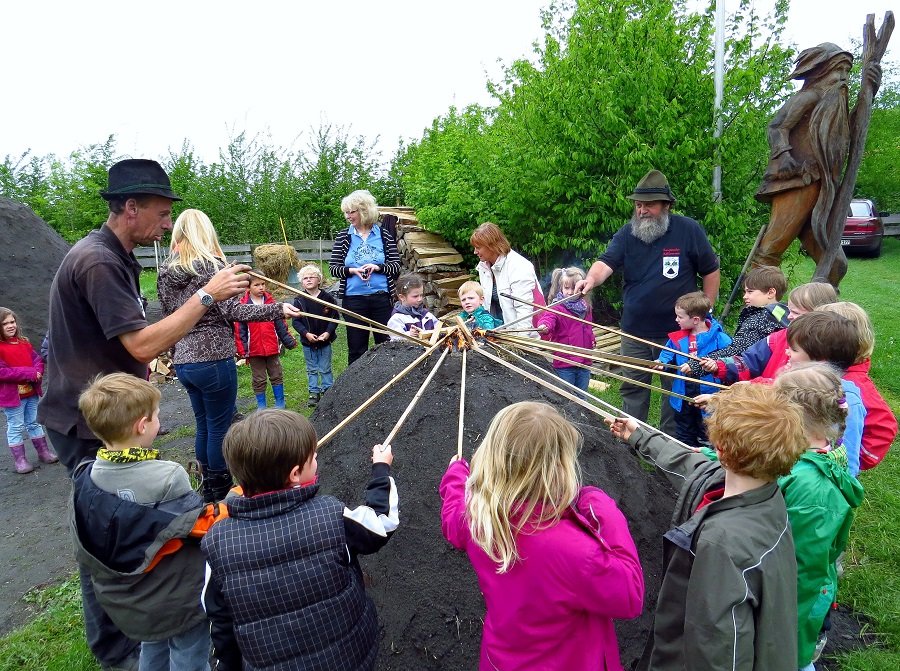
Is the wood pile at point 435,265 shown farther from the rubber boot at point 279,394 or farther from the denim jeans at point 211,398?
the denim jeans at point 211,398

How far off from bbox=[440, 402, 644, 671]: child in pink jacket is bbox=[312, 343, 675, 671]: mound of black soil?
2.79 feet

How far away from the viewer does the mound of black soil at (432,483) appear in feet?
8.63

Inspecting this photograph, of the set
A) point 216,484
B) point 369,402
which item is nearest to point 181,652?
point 369,402

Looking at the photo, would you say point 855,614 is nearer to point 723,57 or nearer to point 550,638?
point 550,638

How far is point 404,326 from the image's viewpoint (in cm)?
484

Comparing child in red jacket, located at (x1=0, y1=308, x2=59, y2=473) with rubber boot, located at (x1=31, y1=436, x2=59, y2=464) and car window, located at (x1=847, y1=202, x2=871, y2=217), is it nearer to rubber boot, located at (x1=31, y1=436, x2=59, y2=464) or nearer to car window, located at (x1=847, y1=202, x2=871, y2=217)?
rubber boot, located at (x1=31, y1=436, x2=59, y2=464)

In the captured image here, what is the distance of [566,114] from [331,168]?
714 cm

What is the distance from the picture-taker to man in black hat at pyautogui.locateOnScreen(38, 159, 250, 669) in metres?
2.63

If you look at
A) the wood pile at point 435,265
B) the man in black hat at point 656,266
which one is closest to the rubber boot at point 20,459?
the man in black hat at point 656,266

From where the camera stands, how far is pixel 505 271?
5270mm

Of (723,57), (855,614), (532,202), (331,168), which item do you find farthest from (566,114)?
(331,168)

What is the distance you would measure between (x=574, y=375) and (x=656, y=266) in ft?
3.96

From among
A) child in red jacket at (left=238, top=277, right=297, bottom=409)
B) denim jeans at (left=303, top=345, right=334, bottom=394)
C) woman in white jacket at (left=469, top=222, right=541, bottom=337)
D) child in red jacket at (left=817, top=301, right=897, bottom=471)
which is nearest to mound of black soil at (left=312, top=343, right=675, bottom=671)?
child in red jacket at (left=817, top=301, right=897, bottom=471)

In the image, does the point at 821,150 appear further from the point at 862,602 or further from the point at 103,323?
the point at 103,323
